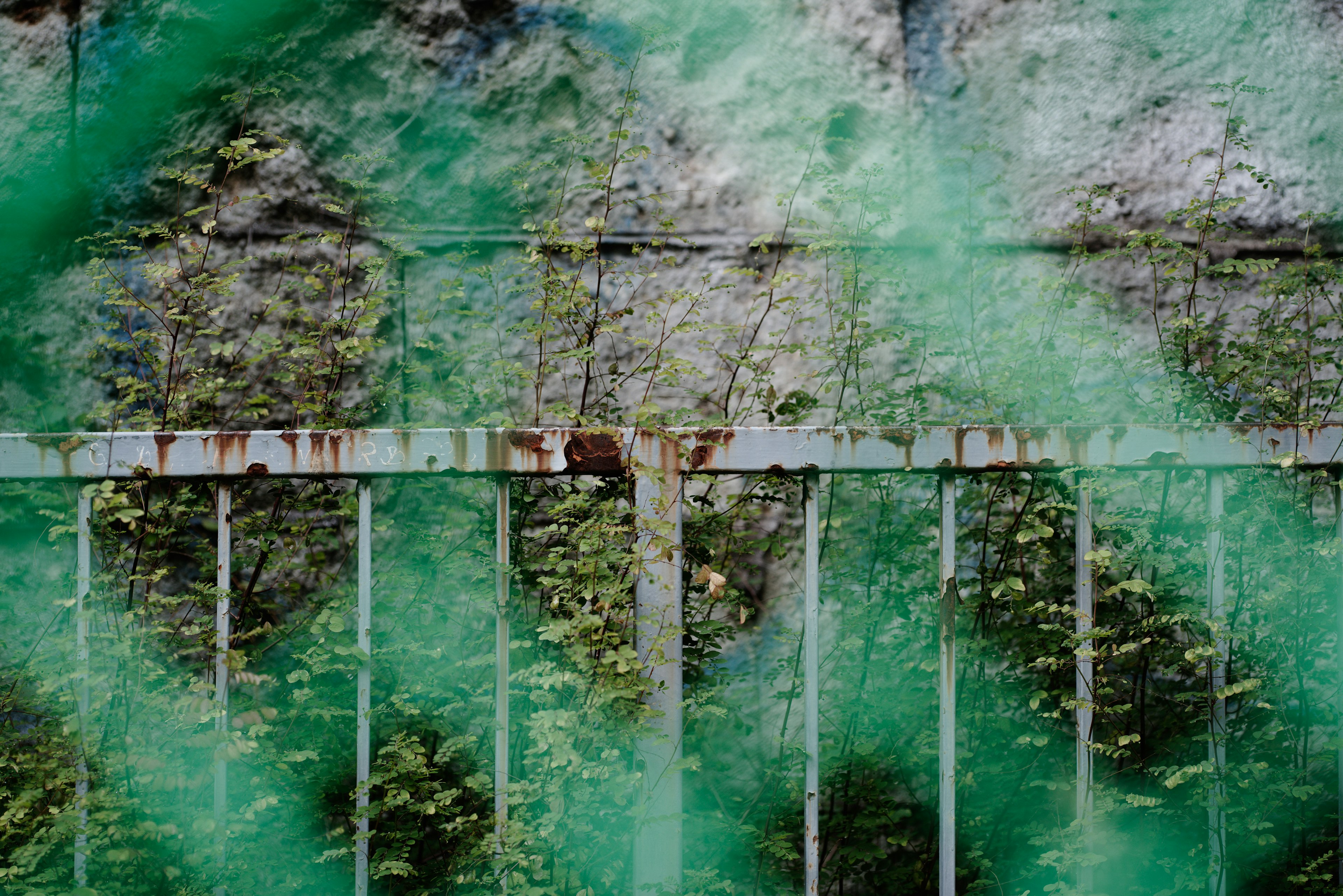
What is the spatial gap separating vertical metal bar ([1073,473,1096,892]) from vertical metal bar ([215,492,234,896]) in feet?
5.26

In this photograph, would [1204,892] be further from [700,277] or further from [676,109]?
[676,109]

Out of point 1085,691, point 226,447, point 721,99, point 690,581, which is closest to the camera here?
point 226,447

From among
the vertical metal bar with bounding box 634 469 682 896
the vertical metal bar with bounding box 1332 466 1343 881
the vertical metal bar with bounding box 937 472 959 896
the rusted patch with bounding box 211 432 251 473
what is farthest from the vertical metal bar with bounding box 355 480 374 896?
the vertical metal bar with bounding box 1332 466 1343 881

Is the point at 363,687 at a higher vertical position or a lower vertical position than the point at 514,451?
lower

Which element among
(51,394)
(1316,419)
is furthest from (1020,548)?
(51,394)

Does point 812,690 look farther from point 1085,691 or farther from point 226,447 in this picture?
point 226,447

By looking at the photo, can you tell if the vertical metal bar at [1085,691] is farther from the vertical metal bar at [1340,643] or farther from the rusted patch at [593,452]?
the rusted patch at [593,452]

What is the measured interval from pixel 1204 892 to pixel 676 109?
8.04ft

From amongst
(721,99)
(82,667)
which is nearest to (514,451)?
(82,667)

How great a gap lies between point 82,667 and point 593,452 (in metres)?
1.02

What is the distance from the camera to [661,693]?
1591 mm

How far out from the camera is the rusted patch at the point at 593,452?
5.17 ft

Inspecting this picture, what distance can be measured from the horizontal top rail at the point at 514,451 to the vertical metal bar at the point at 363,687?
10 centimetres

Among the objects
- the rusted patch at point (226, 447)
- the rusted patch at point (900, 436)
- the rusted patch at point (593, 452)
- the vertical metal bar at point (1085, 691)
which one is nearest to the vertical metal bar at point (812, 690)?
the rusted patch at point (900, 436)
